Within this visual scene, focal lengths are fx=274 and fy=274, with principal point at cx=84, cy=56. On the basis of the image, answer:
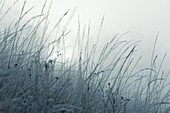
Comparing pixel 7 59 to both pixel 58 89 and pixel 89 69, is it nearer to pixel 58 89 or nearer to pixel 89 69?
pixel 58 89

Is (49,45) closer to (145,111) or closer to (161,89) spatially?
(145,111)

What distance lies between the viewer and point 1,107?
95 cm

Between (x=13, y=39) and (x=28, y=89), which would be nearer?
(x=28, y=89)

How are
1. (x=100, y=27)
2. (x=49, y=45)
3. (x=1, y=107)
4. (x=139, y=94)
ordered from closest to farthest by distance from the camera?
(x=1, y=107)
(x=49, y=45)
(x=100, y=27)
(x=139, y=94)

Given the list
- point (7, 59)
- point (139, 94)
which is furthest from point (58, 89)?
point (139, 94)

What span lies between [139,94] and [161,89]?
182 millimetres

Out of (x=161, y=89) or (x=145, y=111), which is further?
(x=161, y=89)

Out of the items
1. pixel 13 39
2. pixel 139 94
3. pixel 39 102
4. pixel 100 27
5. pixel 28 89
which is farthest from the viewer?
pixel 139 94

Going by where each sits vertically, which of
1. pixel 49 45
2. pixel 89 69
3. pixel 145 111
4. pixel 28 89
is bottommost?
pixel 145 111

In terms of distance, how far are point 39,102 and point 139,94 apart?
3.90 ft

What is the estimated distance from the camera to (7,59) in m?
1.70

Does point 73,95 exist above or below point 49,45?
below

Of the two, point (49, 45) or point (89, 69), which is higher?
point (49, 45)

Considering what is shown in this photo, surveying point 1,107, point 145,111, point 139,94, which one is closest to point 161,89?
point 139,94
